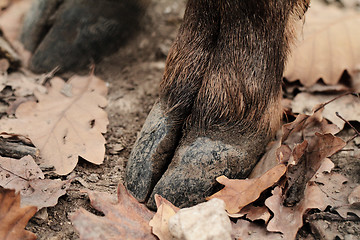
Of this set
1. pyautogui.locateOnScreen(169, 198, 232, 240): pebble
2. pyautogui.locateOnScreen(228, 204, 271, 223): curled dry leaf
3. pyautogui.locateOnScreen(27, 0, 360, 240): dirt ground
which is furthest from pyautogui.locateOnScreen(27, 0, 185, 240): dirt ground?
pyautogui.locateOnScreen(228, 204, 271, 223): curled dry leaf

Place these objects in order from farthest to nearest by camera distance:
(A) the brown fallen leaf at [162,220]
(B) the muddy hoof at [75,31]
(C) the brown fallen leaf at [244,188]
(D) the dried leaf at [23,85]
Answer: (B) the muddy hoof at [75,31]
(D) the dried leaf at [23,85]
(C) the brown fallen leaf at [244,188]
(A) the brown fallen leaf at [162,220]

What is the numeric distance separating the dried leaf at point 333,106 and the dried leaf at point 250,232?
75cm

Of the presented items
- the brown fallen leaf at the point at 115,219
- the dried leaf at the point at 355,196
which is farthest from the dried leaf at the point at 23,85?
the dried leaf at the point at 355,196

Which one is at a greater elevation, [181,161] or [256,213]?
[181,161]

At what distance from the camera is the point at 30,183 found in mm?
1822

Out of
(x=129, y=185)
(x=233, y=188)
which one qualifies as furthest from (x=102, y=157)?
(x=233, y=188)

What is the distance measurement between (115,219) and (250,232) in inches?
17.9

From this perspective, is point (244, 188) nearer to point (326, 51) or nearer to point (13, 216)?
point (13, 216)

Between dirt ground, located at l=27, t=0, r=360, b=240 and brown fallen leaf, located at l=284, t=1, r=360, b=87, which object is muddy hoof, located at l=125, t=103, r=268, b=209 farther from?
brown fallen leaf, located at l=284, t=1, r=360, b=87

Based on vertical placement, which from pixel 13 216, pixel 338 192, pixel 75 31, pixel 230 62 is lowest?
pixel 338 192

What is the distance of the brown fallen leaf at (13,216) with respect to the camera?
1.54 m

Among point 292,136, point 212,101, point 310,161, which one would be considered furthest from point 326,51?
point 212,101

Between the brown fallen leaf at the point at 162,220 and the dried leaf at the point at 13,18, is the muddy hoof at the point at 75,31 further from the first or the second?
the brown fallen leaf at the point at 162,220

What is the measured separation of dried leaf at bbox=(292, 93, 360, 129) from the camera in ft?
7.33
